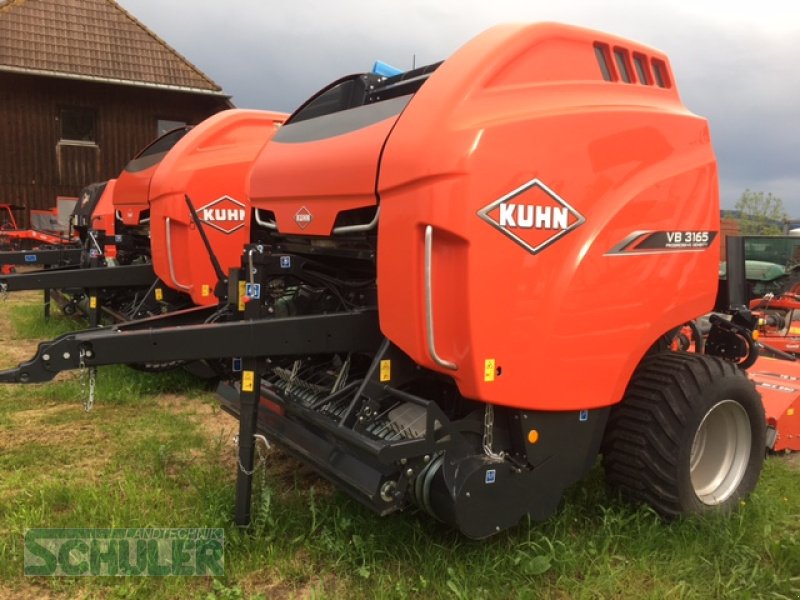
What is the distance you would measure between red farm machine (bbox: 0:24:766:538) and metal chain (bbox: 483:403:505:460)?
2 centimetres

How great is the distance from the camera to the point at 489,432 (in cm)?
269

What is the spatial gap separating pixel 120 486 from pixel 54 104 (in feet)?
53.1

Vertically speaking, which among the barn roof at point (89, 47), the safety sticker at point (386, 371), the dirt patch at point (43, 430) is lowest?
the dirt patch at point (43, 430)

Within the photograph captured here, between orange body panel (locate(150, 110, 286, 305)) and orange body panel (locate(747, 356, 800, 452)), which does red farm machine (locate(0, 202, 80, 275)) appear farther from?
orange body panel (locate(747, 356, 800, 452))

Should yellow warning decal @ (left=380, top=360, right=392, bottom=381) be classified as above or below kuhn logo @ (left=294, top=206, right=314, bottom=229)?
below

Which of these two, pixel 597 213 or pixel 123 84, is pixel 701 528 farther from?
pixel 123 84

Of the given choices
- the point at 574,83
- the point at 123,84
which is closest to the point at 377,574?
the point at 574,83

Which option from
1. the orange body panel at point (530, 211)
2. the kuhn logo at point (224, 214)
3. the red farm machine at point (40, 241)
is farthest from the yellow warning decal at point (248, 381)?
the red farm machine at point (40, 241)

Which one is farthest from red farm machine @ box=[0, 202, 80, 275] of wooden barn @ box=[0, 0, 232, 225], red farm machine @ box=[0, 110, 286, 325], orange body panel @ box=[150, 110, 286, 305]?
orange body panel @ box=[150, 110, 286, 305]

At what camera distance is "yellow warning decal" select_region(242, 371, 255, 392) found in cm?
282

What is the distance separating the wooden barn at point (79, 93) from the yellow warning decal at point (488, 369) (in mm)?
16991

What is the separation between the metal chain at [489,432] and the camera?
2.67m

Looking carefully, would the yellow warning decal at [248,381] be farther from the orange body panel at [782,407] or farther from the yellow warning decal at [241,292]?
the orange body panel at [782,407]

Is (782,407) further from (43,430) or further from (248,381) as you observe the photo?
(43,430)
